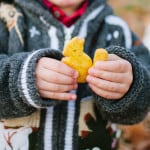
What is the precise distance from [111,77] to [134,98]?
5.0 inches

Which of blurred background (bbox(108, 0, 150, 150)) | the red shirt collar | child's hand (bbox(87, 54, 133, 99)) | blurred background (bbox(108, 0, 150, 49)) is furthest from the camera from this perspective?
blurred background (bbox(108, 0, 150, 49))

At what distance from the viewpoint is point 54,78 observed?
4.55ft

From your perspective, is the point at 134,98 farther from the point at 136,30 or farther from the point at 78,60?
the point at 136,30

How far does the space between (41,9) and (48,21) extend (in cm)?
4

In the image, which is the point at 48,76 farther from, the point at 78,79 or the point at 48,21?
the point at 48,21

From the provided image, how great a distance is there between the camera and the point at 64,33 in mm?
1639

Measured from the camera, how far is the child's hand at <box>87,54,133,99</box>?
1372 mm

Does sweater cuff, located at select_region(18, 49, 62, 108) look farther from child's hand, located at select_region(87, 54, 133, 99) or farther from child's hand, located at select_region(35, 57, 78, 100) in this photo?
child's hand, located at select_region(87, 54, 133, 99)

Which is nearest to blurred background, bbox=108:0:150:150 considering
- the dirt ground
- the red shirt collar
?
the dirt ground

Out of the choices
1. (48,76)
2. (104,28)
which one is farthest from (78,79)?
(104,28)

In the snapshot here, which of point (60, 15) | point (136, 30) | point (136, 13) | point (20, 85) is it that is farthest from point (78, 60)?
point (136, 13)

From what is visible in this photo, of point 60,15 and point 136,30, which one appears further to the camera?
point 136,30

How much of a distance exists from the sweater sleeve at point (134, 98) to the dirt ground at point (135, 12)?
1894 mm

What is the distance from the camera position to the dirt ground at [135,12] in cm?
370
